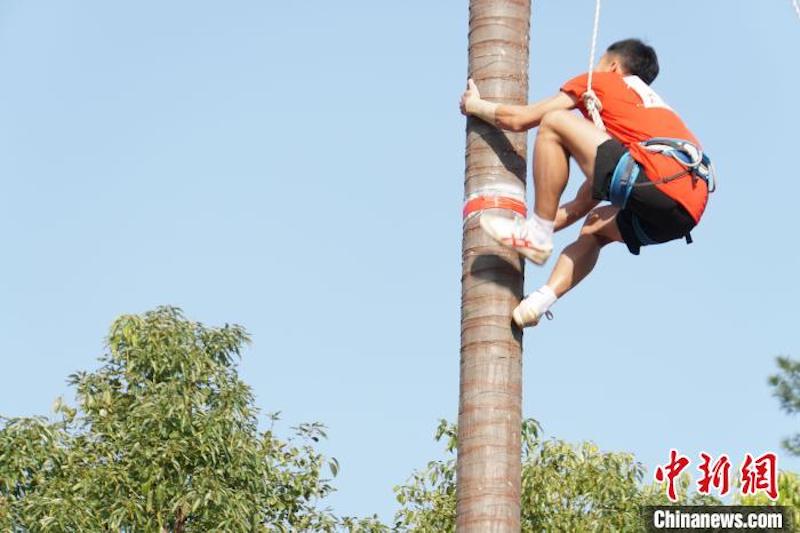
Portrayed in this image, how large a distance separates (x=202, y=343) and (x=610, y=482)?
546 centimetres

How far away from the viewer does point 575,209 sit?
7895 mm

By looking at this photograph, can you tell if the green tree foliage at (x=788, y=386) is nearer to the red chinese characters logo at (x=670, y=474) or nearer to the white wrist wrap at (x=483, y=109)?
the red chinese characters logo at (x=670, y=474)

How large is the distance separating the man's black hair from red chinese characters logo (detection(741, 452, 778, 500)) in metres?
15.2

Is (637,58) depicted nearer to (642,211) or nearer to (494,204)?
(642,211)

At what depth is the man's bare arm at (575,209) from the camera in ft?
25.8

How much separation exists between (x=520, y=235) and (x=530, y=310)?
34 cm

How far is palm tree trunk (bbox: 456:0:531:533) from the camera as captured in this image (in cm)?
669

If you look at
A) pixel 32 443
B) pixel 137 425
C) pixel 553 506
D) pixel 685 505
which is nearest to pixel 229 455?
pixel 137 425

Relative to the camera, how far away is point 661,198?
23.5 ft

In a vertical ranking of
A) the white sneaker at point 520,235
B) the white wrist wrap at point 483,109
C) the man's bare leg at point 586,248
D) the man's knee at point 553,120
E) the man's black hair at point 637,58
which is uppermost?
the man's black hair at point 637,58

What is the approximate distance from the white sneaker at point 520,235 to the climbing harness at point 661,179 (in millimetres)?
383

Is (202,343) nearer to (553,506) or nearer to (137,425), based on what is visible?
(137,425)

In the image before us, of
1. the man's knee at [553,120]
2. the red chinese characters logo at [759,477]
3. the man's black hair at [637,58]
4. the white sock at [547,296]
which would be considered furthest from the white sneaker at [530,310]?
the red chinese characters logo at [759,477]

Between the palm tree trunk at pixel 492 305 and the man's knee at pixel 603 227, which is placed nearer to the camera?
the palm tree trunk at pixel 492 305
